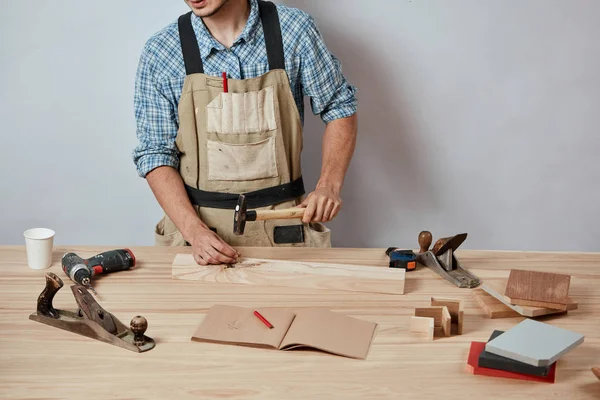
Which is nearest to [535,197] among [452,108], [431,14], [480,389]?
[452,108]

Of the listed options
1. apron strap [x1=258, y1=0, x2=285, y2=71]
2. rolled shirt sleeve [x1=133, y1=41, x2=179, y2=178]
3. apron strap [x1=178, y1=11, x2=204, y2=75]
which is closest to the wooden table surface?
rolled shirt sleeve [x1=133, y1=41, x2=179, y2=178]

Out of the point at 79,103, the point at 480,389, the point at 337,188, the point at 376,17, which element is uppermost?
the point at 376,17

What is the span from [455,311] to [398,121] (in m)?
1.66

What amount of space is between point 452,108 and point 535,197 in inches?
24.5

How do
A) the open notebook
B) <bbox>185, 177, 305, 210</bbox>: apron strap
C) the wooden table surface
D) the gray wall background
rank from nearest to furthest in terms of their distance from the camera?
1. the wooden table surface
2. the open notebook
3. <bbox>185, 177, 305, 210</bbox>: apron strap
4. the gray wall background

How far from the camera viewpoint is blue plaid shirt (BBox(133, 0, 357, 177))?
301 centimetres

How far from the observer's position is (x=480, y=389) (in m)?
1.82

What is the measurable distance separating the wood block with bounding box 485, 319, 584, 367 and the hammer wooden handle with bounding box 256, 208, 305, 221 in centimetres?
86

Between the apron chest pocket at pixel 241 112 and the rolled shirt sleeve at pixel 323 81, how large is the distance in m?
0.18

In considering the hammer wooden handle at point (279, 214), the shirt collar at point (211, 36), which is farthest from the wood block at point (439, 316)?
the shirt collar at point (211, 36)

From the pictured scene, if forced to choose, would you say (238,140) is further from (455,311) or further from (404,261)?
(455,311)

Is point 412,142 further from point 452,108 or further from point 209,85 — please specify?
point 209,85

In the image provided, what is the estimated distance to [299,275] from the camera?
7.93 ft

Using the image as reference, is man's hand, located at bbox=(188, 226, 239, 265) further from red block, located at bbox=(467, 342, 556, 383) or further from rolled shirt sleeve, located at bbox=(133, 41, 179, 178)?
red block, located at bbox=(467, 342, 556, 383)
